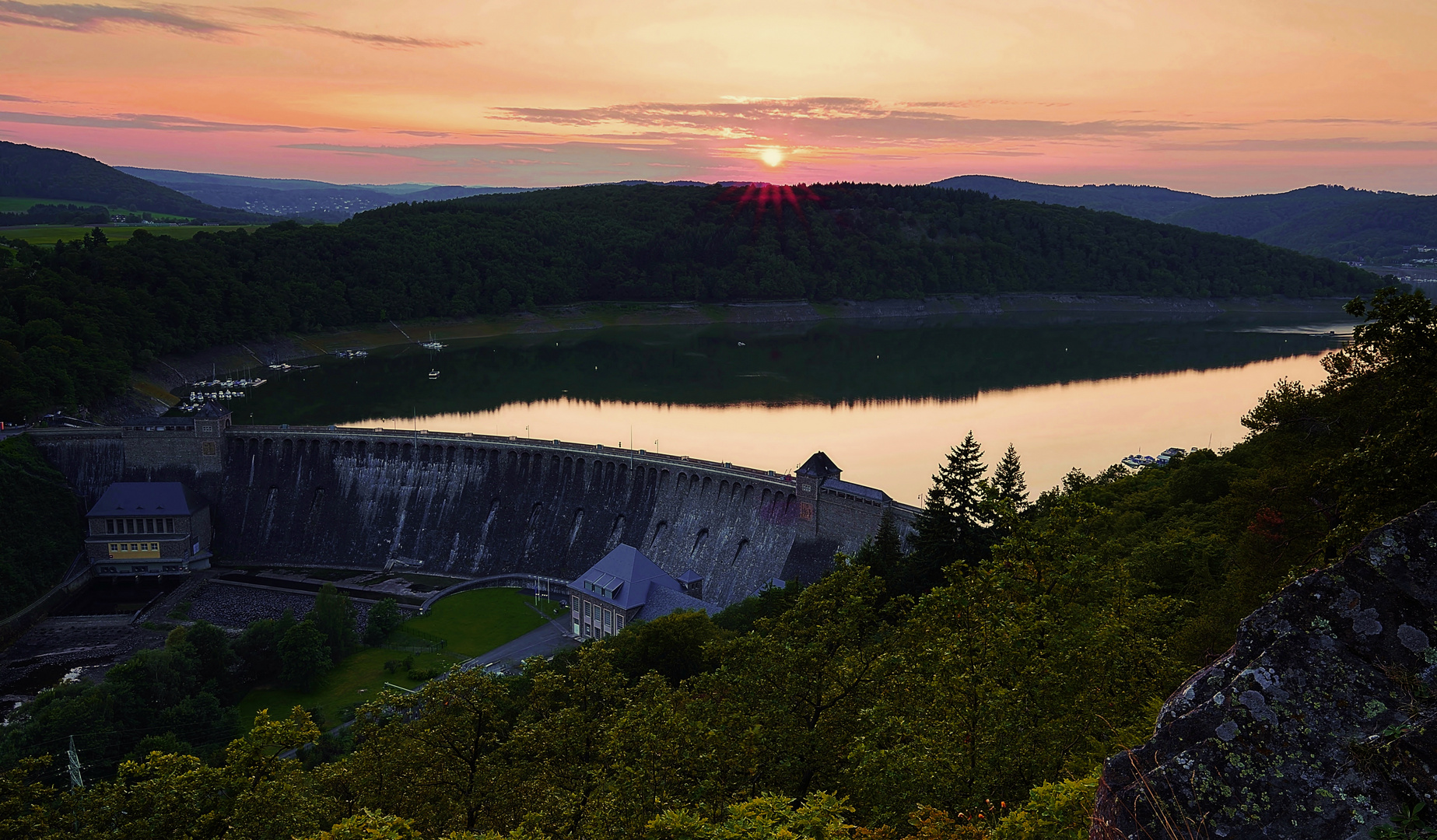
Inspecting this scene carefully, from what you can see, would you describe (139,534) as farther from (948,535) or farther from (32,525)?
(948,535)

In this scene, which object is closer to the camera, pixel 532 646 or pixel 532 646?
pixel 532 646

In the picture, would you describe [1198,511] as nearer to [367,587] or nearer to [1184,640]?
[1184,640]

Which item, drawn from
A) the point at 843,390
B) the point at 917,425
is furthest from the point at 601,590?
the point at 843,390

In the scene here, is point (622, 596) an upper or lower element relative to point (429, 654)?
upper

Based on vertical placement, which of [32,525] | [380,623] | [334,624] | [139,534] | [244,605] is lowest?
[244,605]

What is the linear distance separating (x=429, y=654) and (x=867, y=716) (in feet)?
135

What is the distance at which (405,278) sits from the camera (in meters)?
154

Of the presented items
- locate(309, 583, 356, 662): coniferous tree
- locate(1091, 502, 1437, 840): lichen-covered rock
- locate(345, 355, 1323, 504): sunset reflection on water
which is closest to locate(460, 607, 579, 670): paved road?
locate(309, 583, 356, 662): coniferous tree

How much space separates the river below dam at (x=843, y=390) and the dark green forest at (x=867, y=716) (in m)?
49.1

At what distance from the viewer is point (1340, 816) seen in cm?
627

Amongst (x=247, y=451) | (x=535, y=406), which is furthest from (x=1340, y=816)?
(x=535, y=406)

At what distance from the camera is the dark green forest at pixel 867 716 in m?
13.9

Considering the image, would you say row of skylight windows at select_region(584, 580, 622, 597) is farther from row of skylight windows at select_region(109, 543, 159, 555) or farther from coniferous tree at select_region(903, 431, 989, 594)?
row of skylight windows at select_region(109, 543, 159, 555)

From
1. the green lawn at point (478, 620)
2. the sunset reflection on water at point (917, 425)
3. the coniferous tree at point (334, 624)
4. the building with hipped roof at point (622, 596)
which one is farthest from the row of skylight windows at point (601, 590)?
the sunset reflection on water at point (917, 425)
